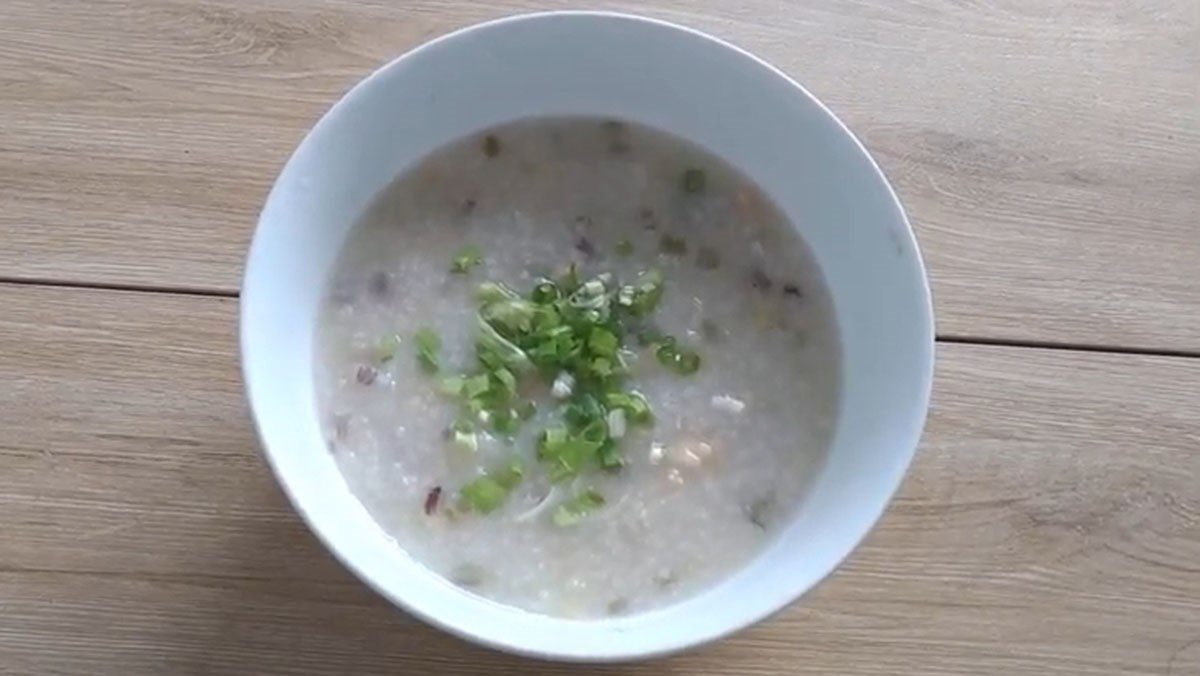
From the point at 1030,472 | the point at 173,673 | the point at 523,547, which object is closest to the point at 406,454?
the point at 523,547

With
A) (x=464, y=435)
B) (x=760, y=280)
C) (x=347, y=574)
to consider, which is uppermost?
(x=760, y=280)

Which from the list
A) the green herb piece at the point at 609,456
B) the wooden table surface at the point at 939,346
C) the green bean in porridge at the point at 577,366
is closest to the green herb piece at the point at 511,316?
the green bean in porridge at the point at 577,366

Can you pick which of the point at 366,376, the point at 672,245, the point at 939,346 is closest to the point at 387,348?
the point at 366,376

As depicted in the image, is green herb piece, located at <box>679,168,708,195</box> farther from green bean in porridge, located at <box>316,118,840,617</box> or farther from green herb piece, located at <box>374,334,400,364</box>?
green herb piece, located at <box>374,334,400,364</box>

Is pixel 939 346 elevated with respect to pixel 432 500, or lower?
elevated

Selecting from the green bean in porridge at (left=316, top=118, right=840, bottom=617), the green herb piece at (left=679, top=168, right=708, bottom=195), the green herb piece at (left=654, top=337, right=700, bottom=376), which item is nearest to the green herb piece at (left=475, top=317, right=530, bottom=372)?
the green bean in porridge at (left=316, top=118, right=840, bottom=617)

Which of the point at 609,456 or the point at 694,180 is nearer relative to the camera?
the point at 609,456

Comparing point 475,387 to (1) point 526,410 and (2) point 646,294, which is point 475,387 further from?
(2) point 646,294

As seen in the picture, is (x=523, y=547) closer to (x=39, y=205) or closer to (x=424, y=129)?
(x=424, y=129)
